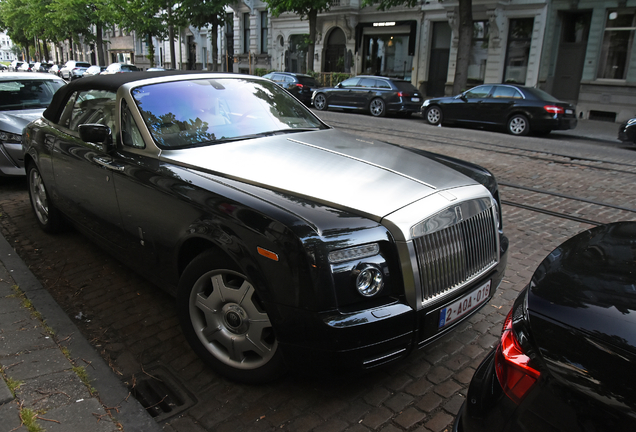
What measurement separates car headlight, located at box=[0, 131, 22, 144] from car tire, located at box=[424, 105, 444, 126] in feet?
45.3

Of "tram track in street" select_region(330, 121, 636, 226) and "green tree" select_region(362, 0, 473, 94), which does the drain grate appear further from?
"green tree" select_region(362, 0, 473, 94)

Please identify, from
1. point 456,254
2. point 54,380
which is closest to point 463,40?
point 456,254

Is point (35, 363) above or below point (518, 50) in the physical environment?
below

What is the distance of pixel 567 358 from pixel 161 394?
2241 mm

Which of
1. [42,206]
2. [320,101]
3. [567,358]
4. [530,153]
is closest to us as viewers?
[567,358]

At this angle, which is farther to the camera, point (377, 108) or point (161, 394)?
point (377, 108)

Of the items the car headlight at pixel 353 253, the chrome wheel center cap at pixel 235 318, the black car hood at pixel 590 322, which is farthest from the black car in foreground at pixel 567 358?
the chrome wheel center cap at pixel 235 318

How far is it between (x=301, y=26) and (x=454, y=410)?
34799mm

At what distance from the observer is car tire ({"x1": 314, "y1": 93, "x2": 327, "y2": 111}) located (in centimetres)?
2167

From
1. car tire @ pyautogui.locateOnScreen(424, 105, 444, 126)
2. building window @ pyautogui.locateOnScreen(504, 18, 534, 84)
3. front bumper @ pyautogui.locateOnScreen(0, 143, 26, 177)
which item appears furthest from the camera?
building window @ pyautogui.locateOnScreen(504, 18, 534, 84)

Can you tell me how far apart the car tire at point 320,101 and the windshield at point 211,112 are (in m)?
17.9

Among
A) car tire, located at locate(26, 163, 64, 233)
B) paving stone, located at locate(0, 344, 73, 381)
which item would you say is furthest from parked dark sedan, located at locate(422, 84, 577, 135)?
paving stone, located at locate(0, 344, 73, 381)

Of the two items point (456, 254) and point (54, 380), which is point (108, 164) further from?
point (456, 254)

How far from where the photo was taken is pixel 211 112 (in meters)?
3.70
